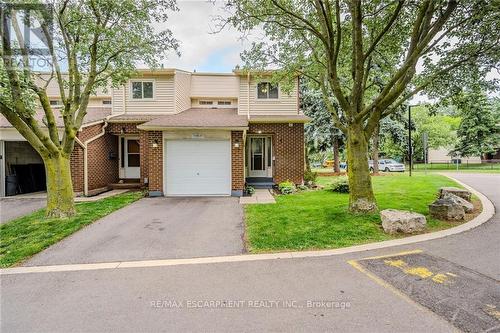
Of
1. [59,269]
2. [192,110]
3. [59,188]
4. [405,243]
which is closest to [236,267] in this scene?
[59,269]

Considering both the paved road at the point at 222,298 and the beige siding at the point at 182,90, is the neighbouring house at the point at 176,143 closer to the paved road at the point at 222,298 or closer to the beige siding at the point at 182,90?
the beige siding at the point at 182,90

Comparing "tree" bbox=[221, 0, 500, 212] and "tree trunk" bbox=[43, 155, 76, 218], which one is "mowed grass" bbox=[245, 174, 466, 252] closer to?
"tree" bbox=[221, 0, 500, 212]

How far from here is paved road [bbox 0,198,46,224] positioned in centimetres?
855

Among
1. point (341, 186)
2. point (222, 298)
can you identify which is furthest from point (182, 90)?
point (222, 298)

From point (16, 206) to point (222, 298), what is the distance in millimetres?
10434

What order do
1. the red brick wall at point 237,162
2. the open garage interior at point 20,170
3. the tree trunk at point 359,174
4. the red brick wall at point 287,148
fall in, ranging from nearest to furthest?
1. the tree trunk at point 359,174
2. the red brick wall at point 237,162
3. the open garage interior at point 20,170
4. the red brick wall at point 287,148

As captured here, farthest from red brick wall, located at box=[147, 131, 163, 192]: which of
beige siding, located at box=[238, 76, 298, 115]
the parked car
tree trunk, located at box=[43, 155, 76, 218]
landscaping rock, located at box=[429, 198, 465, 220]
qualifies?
the parked car

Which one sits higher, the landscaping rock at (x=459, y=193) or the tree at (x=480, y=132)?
the tree at (x=480, y=132)

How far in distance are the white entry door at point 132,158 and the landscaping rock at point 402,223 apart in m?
12.0

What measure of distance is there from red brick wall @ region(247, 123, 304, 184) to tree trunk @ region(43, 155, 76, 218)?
7839mm

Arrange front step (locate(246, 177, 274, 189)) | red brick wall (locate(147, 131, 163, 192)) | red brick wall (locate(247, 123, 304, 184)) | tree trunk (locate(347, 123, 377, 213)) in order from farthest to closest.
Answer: front step (locate(246, 177, 274, 189))
red brick wall (locate(247, 123, 304, 184))
red brick wall (locate(147, 131, 163, 192))
tree trunk (locate(347, 123, 377, 213))

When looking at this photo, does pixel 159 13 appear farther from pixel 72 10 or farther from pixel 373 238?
pixel 373 238

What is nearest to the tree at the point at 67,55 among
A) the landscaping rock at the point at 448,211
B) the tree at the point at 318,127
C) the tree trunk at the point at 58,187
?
→ the tree trunk at the point at 58,187

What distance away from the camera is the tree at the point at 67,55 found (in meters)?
6.80
